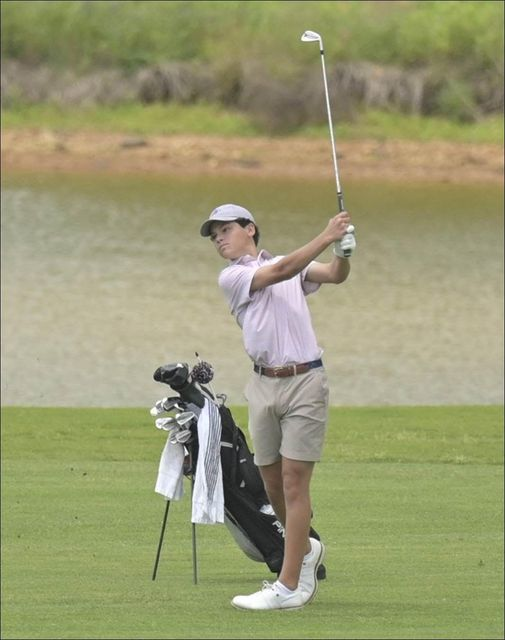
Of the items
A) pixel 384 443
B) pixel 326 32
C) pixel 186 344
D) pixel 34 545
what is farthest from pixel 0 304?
pixel 326 32

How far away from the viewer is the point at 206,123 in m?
42.0

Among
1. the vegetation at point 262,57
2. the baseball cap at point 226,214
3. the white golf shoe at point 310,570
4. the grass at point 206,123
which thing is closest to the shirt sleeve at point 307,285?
the baseball cap at point 226,214

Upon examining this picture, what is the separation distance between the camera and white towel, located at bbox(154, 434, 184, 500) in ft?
24.7

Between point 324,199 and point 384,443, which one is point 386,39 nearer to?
point 324,199

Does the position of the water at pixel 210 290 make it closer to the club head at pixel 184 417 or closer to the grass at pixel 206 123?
the grass at pixel 206 123

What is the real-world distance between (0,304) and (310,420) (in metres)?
17.5

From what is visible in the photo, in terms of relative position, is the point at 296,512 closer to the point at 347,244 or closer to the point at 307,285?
the point at 307,285

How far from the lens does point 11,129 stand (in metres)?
40.5

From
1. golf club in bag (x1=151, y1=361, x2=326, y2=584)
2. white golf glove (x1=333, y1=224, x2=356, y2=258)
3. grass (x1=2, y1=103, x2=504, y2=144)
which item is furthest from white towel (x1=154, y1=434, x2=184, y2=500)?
grass (x1=2, y1=103, x2=504, y2=144)

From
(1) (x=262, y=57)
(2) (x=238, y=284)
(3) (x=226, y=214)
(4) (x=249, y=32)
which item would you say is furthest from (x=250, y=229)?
(4) (x=249, y=32)

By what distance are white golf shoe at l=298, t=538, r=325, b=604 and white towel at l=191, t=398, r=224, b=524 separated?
440 millimetres

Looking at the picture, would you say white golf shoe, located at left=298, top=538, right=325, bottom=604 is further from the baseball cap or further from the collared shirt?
the baseball cap

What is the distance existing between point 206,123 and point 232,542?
32.4 metres

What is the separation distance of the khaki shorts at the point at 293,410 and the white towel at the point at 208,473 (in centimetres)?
24
